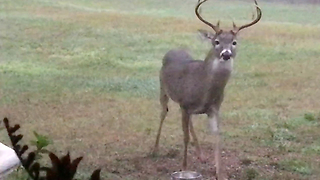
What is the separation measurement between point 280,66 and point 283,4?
10.1 feet

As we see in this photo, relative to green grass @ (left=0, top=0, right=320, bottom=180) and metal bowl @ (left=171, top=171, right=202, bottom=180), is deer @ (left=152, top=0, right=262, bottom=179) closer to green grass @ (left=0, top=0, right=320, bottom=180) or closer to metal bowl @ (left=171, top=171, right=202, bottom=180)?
metal bowl @ (left=171, top=171, right=202, bottom=180)

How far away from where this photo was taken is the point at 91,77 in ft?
24.0

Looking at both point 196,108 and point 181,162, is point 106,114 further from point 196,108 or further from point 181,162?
point 196,108

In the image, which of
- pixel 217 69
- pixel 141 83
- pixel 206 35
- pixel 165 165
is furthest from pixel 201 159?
pixel 141 83

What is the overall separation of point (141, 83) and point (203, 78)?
309 cm

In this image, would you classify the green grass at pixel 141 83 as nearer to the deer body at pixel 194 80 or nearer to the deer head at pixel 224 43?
the deer body at pixel 194 80

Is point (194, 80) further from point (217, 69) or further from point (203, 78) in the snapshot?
point (217, 69)

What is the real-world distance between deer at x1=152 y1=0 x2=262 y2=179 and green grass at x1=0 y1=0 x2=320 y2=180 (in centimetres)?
39

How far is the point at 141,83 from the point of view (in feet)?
22.6

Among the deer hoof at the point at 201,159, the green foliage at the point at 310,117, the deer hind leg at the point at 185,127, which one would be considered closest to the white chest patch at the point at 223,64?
the deer hind leg at the point at 185,127

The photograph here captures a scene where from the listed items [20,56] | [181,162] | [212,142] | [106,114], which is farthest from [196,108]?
[20,56]

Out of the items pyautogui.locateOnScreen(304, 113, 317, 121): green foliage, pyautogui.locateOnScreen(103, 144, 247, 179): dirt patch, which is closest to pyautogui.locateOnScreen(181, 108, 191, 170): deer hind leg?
pyautogui.locateOnScreen(103, 144, 247, 179): dirt patch

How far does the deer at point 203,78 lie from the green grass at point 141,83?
1.27ft

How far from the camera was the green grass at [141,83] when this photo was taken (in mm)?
4539
